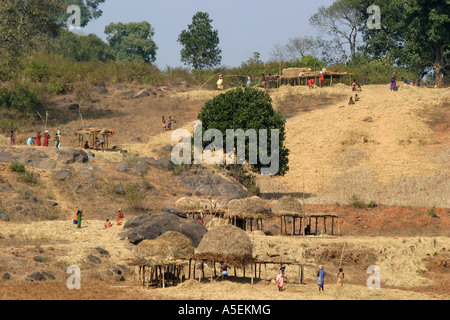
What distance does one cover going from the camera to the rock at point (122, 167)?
4325cm

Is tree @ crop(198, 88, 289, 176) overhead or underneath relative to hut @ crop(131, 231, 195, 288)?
overhead

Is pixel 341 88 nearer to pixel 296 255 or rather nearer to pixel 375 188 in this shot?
pixel 375 188

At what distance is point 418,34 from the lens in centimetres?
6662

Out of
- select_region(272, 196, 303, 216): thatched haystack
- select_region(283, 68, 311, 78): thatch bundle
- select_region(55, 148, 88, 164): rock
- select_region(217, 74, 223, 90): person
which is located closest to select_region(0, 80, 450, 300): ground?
select_region(217, 74, 223, 90): person

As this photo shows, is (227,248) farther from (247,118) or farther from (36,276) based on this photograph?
(247,118)

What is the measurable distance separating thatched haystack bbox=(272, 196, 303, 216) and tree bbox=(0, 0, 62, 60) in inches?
932

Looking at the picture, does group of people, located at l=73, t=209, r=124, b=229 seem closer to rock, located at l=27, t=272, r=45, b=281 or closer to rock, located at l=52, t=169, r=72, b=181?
rock, located at l=52, t=169, r=72, b=181

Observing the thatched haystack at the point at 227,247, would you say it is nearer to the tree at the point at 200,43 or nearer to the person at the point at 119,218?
the person at the point at 119,218

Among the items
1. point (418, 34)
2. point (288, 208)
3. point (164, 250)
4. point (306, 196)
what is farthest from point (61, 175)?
point (418, 34)

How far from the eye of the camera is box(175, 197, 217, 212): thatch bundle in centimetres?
3722

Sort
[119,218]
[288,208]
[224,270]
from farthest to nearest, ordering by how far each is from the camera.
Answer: [288,208] → [119,218] → [224,270]

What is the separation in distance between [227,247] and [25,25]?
30.3 meters

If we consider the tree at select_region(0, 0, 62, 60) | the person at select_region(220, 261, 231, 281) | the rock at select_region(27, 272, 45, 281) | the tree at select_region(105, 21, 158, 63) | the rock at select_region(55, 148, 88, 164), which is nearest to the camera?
the rock at select_region(27, 272, 45, 281)

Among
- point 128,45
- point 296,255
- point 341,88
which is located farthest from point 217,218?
point 128,45
